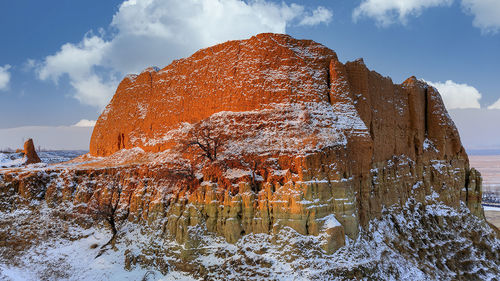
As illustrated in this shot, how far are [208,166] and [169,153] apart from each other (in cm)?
586

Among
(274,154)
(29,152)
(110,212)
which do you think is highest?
(29,152)

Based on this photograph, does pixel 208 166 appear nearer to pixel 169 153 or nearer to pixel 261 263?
pixel 169 153

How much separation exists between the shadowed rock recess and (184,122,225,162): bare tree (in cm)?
19

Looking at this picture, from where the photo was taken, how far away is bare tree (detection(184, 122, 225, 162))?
2303cm

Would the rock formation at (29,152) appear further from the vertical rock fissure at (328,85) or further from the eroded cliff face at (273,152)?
the vertical rock fissure at (328,85)

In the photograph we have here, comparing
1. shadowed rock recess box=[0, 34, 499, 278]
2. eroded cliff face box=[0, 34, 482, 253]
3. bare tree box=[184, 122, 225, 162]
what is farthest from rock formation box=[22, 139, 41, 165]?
bare tree box=[184, 122, 225, 162]

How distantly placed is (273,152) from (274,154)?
204 millimetres

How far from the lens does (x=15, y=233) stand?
2355 cm

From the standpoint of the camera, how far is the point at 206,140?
76.0 feet

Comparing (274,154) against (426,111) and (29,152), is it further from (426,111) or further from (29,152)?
(29,152)

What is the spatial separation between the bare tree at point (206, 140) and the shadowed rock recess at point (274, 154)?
0.61 feet

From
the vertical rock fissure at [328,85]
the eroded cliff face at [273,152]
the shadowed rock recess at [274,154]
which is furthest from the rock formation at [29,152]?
the vertical rock fissure at [328,85]

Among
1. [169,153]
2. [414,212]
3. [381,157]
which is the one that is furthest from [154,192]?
[414,212]

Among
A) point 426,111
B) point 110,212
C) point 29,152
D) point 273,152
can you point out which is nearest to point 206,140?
point 273,152
